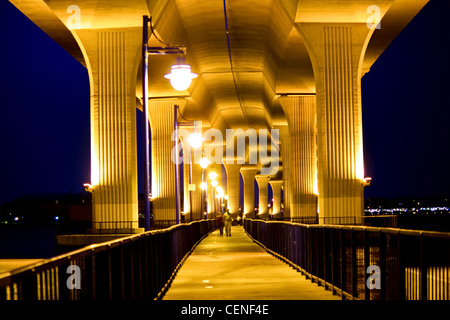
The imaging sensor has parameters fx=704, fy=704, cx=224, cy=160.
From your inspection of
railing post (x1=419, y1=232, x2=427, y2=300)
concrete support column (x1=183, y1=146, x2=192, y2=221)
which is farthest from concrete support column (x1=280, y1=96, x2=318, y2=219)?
railing post (x1=419, y1=232, x2=427, y2=300)

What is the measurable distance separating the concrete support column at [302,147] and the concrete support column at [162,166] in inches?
318

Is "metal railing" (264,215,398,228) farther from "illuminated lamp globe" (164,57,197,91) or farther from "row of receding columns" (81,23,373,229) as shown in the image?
"illuminated lamp globe" (164,57,197,91)

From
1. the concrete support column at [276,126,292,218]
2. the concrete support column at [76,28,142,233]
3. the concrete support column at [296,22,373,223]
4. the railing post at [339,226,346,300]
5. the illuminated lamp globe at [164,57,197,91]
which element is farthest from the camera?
the concrete support column at [276,126,292,218]

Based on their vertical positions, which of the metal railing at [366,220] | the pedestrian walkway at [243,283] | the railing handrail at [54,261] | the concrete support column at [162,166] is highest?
the concrete support column at [162,166]

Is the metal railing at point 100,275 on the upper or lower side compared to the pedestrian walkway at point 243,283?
upper

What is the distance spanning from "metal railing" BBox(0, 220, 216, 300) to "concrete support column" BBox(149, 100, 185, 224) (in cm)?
3389

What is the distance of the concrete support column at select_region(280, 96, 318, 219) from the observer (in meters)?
47.3

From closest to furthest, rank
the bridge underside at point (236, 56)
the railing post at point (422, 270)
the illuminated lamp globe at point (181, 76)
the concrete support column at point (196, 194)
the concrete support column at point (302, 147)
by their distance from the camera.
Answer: the railing post at point (422, 270) → the illuminated lamp globe at point (181, 76) → the bridge underside at point (236, 56) → the concrete support column at point (302, 147) → the concrete support column at point (196, 194)

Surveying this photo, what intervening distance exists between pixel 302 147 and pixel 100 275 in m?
41.1

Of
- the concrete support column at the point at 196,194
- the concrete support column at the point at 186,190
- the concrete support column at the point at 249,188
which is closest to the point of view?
the concrete support column at the point at 186,190

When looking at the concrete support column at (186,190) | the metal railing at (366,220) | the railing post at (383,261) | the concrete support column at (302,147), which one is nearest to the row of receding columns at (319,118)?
the metal railing at (366,220)

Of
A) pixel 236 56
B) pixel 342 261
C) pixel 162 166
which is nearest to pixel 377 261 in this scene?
pixel 342 261

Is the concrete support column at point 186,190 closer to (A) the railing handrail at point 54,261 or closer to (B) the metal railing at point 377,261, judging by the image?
(B) the metal railing at point 377,261

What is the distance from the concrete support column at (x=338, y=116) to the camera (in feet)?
96.5
